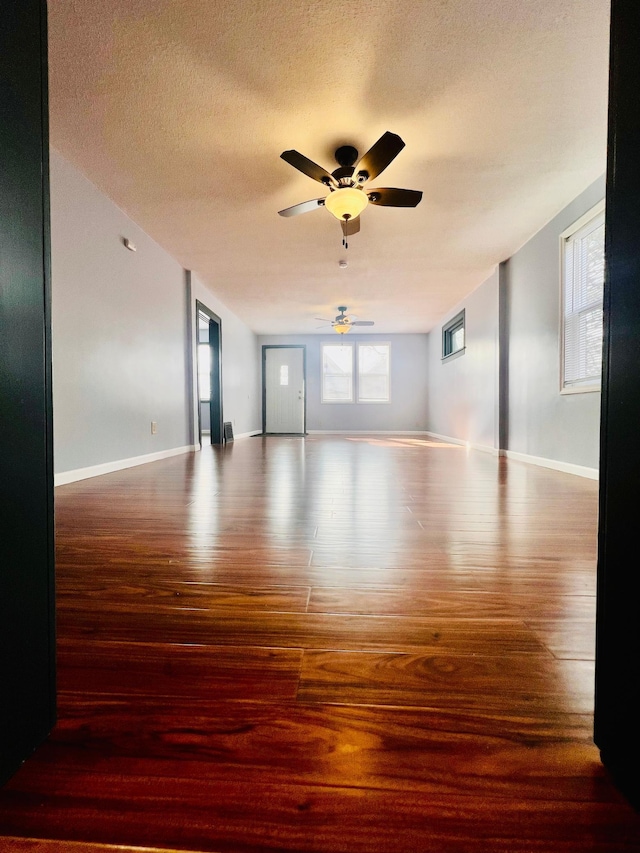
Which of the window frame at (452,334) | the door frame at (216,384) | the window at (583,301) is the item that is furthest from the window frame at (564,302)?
the door frame at (216,384)

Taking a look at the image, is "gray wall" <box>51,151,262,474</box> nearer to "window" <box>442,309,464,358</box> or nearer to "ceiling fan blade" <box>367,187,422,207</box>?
"ceiling fan blade" <box>367,187,422,207</box>

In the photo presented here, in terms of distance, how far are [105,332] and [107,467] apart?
1.15m

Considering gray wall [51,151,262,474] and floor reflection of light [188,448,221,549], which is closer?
floor reflection of light [188,448,221,549]

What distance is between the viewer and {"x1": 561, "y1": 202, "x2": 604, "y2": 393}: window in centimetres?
312

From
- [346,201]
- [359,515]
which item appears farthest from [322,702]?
[346,201]

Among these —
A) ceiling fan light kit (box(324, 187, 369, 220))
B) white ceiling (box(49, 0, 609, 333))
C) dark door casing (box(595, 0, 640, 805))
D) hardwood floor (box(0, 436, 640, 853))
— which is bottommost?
hardwood floor (box(0, 436, 640, 853))

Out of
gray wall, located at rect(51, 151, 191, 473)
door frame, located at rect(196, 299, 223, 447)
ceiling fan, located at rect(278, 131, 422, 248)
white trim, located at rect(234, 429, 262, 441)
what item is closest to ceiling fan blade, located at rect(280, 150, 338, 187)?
ceiling fan, located at rect(278, 131, 422, 248)

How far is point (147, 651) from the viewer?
78 cm

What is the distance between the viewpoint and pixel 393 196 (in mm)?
2889

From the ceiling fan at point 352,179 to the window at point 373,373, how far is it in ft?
20.9

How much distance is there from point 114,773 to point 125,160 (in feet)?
11.4

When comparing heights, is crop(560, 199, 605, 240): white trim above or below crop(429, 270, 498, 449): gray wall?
above

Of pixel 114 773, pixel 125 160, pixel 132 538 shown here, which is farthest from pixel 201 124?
pixel 114 773

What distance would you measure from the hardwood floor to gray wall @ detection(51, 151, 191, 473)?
6.03 feet
